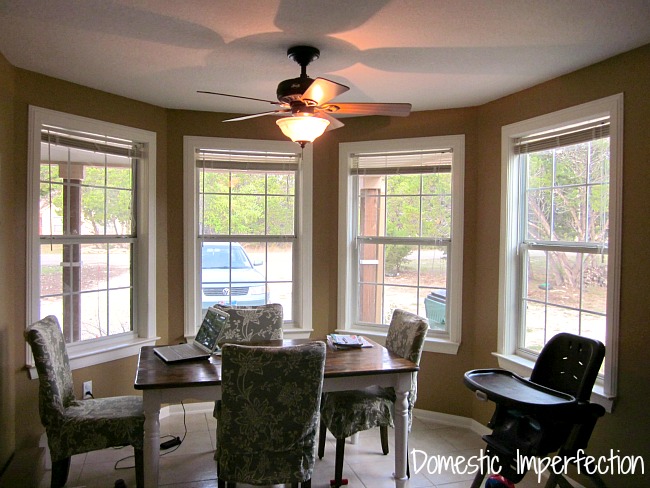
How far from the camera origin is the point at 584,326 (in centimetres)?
280

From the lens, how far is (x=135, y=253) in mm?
3602

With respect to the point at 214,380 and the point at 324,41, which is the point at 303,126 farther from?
the point at 214,380

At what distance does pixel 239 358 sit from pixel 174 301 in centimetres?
194

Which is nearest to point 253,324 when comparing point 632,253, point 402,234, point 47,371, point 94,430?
point 94,430

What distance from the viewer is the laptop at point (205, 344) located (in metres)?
2.67

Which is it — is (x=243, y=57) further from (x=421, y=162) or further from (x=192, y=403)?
Answer: (x=192, y=403)

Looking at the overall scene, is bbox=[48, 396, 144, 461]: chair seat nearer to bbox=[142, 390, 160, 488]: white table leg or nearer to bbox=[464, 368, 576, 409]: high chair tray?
bbox=[142, 390, 160, 488]: white table leg

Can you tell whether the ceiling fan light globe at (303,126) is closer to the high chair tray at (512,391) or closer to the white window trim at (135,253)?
the high chair tray at (512,391)

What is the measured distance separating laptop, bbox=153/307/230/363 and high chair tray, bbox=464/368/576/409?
55.5 inches

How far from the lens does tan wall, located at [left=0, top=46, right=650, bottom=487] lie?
243 cm

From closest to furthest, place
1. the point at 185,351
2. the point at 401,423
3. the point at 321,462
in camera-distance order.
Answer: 1. the point at 401,423
2. the point at 185,351
3. the point at 321,462

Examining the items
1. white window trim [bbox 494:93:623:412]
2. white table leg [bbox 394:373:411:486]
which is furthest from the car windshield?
white window trim [bbox 494:93:623:412]

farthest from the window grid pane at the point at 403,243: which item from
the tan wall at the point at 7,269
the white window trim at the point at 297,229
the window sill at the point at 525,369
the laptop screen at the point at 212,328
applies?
the tan wall at the point at 7,269

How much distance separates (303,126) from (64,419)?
1957 millimetres
